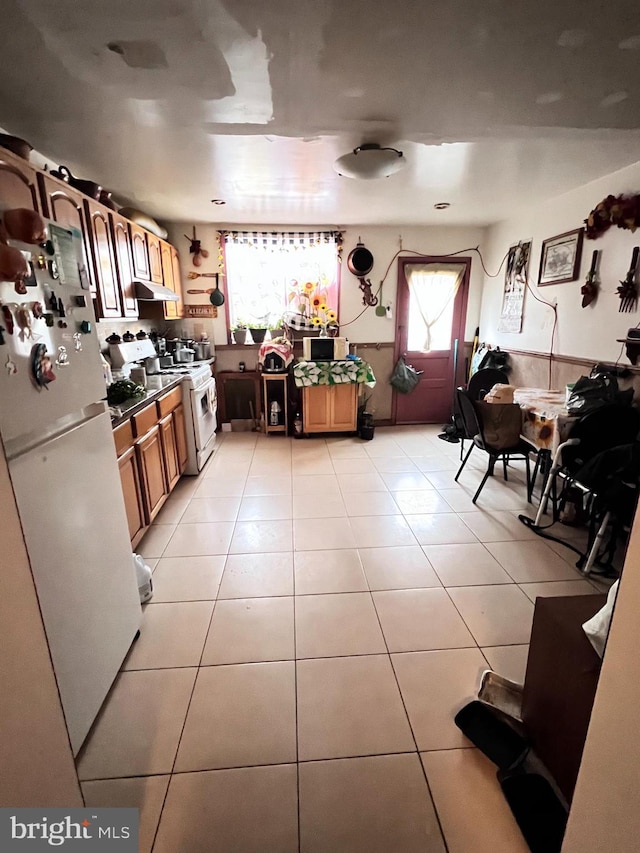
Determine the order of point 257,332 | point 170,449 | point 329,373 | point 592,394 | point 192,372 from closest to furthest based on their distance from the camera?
point 592,394, point 170,449, point 192,372, point 329,373, point 257,332

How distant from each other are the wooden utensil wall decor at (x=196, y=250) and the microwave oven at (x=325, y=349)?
1532 millimetres

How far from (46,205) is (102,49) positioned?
796mm

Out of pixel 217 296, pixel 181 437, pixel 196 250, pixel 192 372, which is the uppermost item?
pixel 196 250

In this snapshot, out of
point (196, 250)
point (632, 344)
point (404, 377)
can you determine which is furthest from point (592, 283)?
point (196, 250)

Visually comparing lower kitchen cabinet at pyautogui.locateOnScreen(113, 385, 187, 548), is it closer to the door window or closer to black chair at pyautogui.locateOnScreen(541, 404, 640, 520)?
black chair at pyautogui.locateOnScreen(541, 404, 640, 520)

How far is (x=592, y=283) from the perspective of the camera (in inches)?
117

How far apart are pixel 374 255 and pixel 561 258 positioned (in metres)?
2.00

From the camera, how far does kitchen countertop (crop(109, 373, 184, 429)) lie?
6.86 feet

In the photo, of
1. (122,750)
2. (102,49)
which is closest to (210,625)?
(122,750)

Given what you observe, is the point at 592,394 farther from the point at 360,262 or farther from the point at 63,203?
the point at 63,203

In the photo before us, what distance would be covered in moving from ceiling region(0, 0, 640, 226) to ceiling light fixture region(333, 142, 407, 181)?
0.06 metres

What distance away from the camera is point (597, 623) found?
1.05 metres

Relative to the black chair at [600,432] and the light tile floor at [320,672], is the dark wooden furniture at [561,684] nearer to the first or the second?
the light tile floor at [320,672]

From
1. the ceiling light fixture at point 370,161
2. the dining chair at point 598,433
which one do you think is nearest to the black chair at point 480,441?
the dining chair at point 598,433
